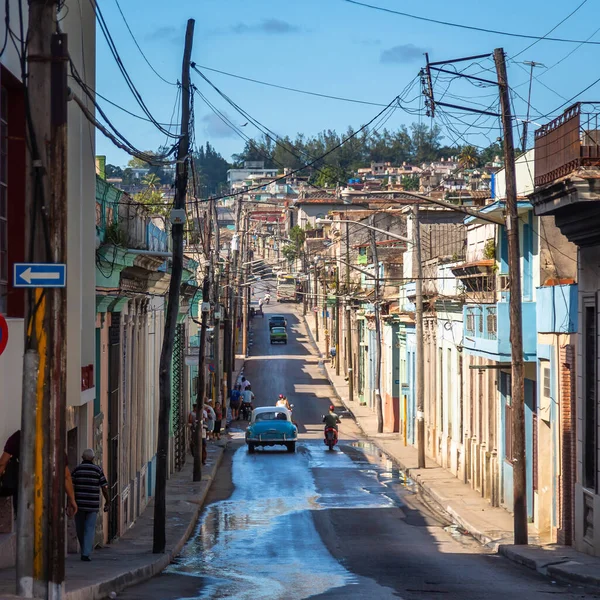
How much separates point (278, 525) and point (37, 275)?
49.7 feet

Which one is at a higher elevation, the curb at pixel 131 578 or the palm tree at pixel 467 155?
the palm tree at pixel 467 155

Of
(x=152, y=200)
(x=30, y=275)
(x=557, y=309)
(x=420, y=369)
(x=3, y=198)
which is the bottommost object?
(x=420, y=369)

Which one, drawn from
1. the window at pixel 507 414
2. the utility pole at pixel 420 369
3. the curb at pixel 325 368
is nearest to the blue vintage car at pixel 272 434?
the utility pole at pixel 420 369

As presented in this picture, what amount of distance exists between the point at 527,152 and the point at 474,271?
6.13m

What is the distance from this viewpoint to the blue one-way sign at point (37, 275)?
9758mm

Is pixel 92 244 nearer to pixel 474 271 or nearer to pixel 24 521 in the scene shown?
pixel 24 521

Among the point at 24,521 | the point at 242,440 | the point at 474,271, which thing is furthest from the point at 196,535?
the point at 242,440

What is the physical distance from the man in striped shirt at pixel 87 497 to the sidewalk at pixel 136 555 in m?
0.31

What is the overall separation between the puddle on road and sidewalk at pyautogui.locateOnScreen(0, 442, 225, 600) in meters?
0.33

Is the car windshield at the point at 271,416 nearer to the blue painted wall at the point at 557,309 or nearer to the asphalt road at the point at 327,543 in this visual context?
the asphalt road at the point at 327,543

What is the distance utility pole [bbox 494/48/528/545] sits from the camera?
19812 millimetres

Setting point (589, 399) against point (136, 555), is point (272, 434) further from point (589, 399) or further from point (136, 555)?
point (589, 399)

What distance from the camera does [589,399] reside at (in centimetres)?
1866

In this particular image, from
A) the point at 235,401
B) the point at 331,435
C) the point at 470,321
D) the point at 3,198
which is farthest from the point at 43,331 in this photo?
the point at 235,401
